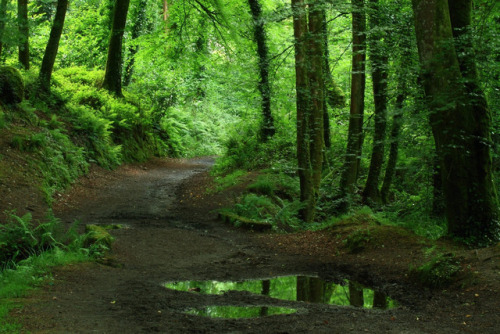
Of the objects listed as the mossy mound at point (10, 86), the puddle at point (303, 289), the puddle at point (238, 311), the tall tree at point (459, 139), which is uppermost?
the mossy mound at point (10, 86)

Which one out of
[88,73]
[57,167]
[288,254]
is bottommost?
[288,254]

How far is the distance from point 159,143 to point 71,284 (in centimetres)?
2090

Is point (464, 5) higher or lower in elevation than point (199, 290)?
higher

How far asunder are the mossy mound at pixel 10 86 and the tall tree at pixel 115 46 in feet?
23.1

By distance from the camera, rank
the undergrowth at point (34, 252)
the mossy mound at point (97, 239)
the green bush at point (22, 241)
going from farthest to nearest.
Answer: the mossy mound at point (97, 239) < the green bush at point (22, 241) < the undergrowth at point (34, 252)

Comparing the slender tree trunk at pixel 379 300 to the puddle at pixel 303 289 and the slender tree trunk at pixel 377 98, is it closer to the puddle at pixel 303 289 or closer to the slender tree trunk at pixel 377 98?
the puddle at pixel 303 289

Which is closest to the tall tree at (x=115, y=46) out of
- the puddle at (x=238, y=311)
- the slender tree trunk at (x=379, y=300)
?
the puddle at (x=238, y=311)

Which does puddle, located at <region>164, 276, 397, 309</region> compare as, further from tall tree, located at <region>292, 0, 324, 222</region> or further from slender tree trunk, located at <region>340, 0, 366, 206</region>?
slender tree trunk, located at <region>340, 0, 366, 206</region>

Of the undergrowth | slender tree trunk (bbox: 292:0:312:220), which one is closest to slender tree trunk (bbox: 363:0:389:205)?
slender tree trunk (bbox: 292:0:312:220)

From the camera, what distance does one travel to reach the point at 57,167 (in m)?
13.3

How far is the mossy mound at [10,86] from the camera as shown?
547 inches

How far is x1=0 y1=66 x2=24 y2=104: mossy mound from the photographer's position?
13.9m

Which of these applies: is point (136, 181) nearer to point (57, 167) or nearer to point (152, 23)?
point (57, 167)

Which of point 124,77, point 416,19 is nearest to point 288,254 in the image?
point 416,19
